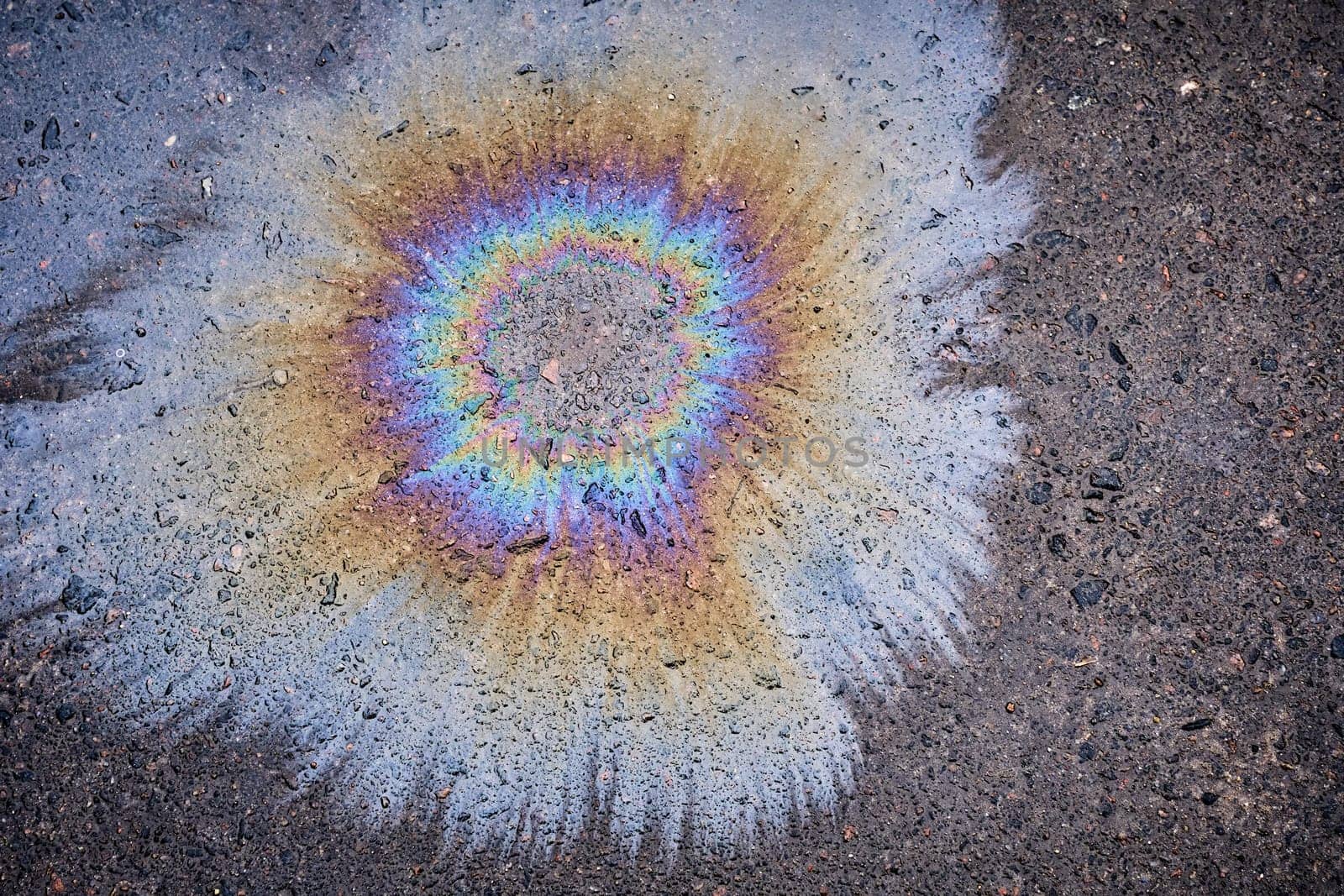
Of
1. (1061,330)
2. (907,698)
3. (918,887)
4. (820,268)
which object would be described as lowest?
(918,887)

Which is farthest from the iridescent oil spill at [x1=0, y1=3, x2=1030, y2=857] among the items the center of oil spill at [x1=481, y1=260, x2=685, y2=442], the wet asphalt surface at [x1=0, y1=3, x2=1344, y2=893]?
the wet asphalt surface at [x1=0, y1=3, x2=1344, y2=893]

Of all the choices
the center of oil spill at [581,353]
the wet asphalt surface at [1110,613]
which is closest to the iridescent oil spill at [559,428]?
the center of oil spill at [581,353]

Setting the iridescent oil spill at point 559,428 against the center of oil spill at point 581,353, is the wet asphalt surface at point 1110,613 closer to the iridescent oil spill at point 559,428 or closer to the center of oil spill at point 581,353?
the iridescent oil spill at point 559,428

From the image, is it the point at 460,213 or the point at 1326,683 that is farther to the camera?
the point at 460,213

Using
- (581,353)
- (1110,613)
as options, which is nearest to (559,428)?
(581,353)

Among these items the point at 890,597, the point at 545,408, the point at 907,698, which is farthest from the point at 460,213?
the point at 907,698

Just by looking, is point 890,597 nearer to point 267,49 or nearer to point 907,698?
point 907,698

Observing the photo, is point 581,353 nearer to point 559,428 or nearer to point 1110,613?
point 559,428
